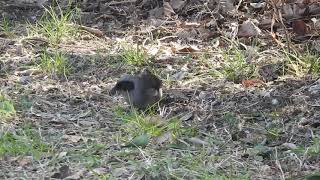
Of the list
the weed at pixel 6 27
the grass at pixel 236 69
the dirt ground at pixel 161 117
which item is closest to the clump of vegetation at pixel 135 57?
the dirt ground at pixel 161 117

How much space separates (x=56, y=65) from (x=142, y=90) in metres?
0.76

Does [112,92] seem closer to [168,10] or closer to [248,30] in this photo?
[248,30]

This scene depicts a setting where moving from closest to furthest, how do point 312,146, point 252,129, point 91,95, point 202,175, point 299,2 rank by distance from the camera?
point 202,175 < point 312,146 < point 252,129 < point 91,95 < point 299,2

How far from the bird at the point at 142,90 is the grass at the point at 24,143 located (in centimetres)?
49

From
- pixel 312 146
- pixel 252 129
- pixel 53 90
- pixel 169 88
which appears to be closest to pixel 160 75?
pixel 169 88

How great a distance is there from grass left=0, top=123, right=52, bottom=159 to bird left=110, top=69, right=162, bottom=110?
0.49 metres

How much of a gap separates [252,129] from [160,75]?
0.85 m

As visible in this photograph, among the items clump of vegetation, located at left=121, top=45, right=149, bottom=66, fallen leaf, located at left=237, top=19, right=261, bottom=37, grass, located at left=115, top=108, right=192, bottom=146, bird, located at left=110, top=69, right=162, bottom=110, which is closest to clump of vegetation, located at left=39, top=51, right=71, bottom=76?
clump of vegetation, located at left=121, top=45, right=149, bottom=66

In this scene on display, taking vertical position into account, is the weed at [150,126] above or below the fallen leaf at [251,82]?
above

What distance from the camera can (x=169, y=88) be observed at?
3.69m

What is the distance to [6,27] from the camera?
4.60 meters

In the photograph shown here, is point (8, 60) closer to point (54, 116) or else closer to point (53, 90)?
point (53, 90)

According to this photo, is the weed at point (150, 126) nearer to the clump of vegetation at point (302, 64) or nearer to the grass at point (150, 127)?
the grass at point (150, 127)

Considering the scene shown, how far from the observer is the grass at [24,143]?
2.93m
